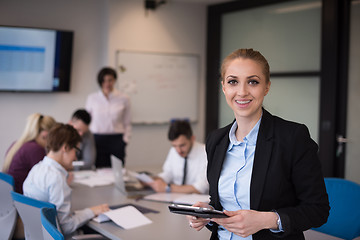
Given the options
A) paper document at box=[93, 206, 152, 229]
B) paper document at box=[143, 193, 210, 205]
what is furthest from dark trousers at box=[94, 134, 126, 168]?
paper document at box=[93, 206, 152, 229]

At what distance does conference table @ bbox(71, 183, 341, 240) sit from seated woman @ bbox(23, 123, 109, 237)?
0.11m

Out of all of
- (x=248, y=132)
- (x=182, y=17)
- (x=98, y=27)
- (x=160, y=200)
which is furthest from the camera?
(x=182, y=17)

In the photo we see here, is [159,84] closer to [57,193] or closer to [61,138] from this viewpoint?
[61,138]

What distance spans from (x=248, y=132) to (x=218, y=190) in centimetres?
25

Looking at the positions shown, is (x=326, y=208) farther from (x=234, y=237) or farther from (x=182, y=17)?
(x=182, y=17)

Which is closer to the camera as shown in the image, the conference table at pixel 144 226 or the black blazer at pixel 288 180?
the black blazer at pixel 288 180

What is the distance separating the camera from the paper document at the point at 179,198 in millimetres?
2894

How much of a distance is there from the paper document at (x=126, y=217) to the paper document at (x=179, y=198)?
35cm

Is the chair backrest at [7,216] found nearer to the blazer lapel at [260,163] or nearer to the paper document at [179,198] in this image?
the paper document at [179,198]

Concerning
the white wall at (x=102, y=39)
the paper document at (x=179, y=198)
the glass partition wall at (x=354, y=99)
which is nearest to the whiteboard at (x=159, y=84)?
the white wall at (x=102, y=39)

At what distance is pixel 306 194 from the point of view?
1.37m

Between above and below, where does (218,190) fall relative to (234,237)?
above

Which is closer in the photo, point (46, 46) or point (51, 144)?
point (51, 144)

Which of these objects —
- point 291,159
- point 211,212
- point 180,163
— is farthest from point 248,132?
point 180,163
